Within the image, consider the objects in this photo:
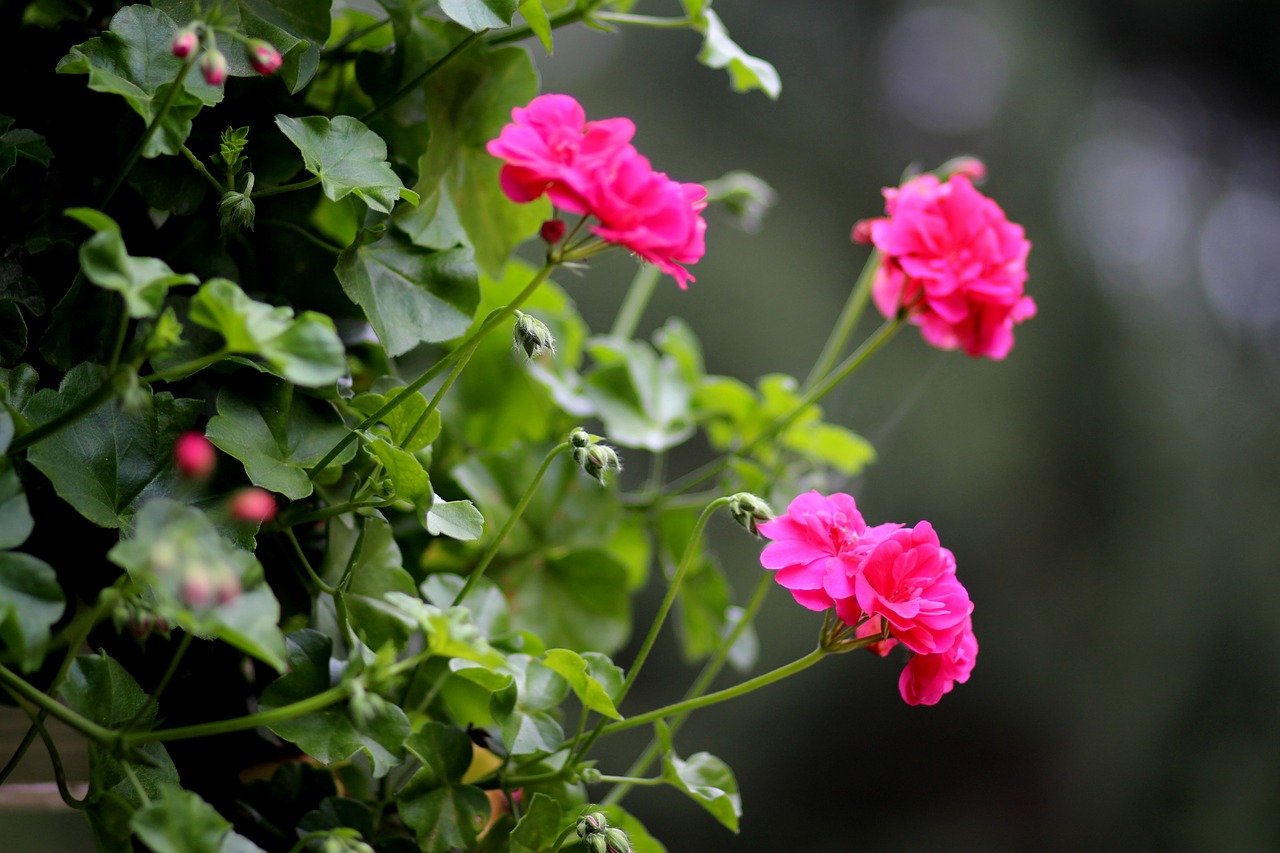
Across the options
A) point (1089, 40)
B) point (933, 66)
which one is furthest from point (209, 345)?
point (1089, 40)

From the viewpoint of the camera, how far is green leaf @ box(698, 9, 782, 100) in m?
0.46

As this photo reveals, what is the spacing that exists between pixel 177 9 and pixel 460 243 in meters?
0.13

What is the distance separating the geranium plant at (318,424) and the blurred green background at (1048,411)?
142 centimetres

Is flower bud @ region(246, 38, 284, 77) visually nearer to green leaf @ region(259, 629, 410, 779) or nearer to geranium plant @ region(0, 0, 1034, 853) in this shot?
geranium plant @ region(0, 0, 1034, 853)

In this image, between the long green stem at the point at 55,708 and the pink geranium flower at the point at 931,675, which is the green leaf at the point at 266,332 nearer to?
the long green stem at the point at 55,708

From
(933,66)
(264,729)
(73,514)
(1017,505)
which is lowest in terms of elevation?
(1017,505)

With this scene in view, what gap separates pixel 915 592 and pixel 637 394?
1.06 ft

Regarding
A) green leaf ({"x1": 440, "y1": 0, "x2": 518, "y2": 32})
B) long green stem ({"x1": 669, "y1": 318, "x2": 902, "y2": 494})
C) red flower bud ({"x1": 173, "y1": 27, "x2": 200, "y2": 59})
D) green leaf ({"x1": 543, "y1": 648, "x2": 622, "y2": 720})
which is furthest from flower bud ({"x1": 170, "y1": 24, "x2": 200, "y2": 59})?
long green stem ({"x1": 669, "y1": 318, "x2": 902, "y2": 494})

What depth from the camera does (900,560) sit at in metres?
0.34

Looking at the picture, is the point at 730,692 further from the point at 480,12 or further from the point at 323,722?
the point at 480,12

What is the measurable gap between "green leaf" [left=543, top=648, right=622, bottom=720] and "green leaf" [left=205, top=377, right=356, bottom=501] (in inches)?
3.9

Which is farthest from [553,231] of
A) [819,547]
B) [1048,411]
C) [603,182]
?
[1048,411]

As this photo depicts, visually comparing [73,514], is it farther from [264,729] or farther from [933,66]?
[933,66]

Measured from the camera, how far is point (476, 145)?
0.45m
